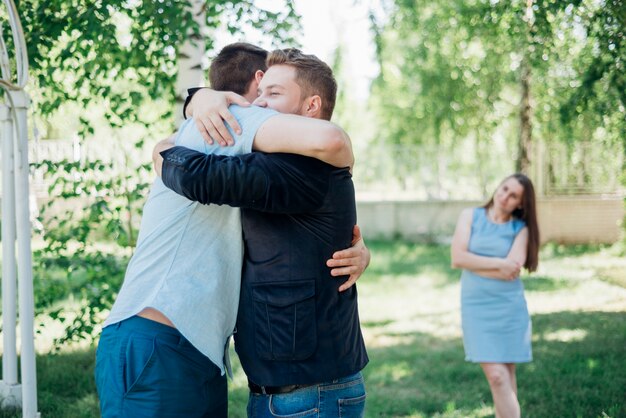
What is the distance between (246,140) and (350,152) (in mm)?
318

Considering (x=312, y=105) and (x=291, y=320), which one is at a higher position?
(x=312, y=105)

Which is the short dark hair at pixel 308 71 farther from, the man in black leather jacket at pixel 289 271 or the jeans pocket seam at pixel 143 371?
the jeans pocket seam at pixel 143 371

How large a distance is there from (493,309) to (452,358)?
7.74 feet

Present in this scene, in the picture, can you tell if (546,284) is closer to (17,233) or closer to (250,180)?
(17,233)

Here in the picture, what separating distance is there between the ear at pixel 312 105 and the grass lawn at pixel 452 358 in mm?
3267

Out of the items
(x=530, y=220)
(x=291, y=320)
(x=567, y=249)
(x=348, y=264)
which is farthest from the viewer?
(x=567, y=249)

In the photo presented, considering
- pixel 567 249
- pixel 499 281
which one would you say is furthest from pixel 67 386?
pixel 567 249

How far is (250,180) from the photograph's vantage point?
2057 mm

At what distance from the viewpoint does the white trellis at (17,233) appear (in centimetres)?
346

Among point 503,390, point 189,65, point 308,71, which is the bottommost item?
point 503,390

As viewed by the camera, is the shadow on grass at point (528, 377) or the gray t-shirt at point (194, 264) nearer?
the gray t-shirt at point (194, 264)

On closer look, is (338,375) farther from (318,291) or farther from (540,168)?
(540,168)

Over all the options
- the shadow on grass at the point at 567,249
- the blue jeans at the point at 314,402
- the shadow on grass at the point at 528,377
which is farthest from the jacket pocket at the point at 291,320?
the shadow on grass at the point at 567,249

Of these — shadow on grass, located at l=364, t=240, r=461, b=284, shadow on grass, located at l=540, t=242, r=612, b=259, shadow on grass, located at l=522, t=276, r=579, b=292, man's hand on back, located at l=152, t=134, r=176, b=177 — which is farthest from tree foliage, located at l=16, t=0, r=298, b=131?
shadow on grass, located at l=540, t=242, r=612, b=259
